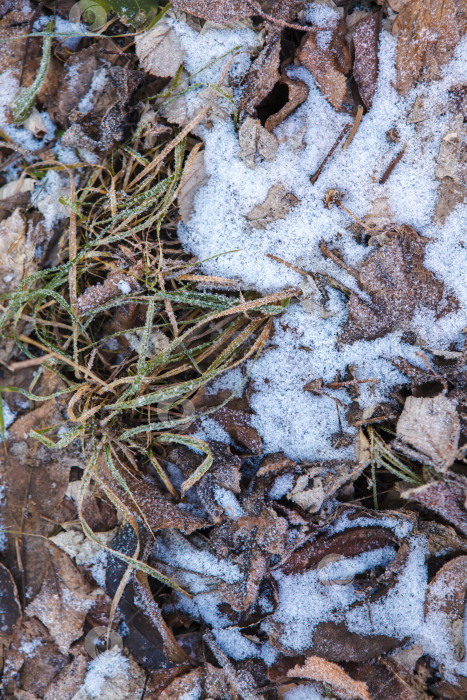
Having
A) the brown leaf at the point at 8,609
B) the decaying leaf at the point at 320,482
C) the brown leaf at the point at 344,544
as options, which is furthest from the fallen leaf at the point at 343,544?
the brown leaf at the point at 8,609

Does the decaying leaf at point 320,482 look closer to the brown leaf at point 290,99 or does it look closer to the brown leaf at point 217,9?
the brown leaf at point 290,99

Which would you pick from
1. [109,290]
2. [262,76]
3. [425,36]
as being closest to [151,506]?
[109,290]

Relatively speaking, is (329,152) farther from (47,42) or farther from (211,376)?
(47,42)

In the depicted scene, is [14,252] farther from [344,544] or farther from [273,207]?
[344,544]

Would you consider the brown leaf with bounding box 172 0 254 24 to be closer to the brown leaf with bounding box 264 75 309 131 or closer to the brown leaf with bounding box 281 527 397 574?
the brown leaf with bounding box 264 75 309 131

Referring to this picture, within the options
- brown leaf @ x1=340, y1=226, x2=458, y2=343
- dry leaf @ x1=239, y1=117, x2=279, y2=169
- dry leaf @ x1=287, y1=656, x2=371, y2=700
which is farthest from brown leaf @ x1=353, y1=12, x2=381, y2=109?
dry leaf @ x1=287, y1=656, x2=371, y2=700

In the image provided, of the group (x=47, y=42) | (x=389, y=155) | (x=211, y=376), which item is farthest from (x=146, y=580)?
(x=47, y=42)

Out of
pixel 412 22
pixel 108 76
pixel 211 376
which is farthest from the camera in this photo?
pixel 108 76
